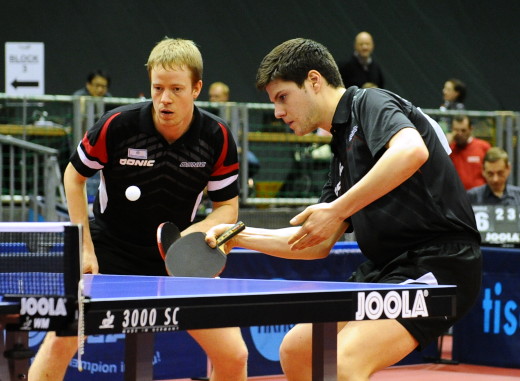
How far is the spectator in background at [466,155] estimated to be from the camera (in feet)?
31.6

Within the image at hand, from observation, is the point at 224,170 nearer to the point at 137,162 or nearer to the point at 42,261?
the point at 137,162

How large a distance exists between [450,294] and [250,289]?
637mm

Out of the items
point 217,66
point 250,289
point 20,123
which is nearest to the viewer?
point 250,289

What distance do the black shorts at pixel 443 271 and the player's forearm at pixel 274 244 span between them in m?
0.43

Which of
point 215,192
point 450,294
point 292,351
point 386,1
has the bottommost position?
point 292,351

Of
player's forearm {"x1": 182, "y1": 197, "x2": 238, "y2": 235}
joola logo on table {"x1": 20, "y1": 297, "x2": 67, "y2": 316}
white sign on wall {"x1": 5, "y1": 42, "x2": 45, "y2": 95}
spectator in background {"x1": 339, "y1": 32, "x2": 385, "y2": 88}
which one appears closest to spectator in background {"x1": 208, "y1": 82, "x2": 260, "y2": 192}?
spectator in background {"x1": 339, "y1": 32, "x2": 385, "y2": 88}

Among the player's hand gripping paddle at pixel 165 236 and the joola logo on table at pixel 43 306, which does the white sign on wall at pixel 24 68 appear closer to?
the player's hand gripping paddle at pixel 165 236

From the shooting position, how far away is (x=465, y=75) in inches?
567

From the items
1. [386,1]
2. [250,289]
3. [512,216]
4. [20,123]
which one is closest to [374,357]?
[250,289]

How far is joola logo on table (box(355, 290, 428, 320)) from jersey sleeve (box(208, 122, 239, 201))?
168 centimetres

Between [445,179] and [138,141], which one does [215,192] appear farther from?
[445,179]

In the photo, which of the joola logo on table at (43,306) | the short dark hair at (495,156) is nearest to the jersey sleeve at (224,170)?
the joola logo on table at (43,306)

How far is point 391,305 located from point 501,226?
204 inches

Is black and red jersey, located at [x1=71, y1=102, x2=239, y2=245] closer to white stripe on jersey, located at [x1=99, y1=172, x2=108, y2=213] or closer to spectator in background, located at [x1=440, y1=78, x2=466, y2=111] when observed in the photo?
white stripe on jersey, located at [x1=99, y1=172, x2=108, y2=213]
